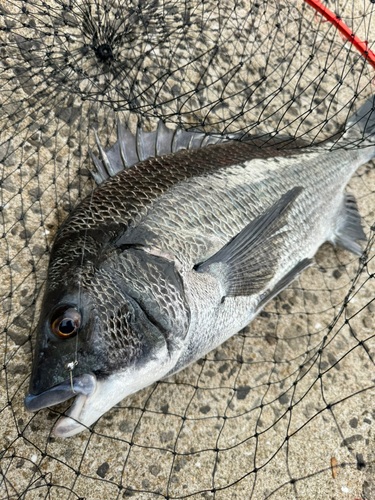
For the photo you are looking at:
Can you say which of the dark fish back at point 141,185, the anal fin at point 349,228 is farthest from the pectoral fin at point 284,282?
the dark fish back at point 141,185

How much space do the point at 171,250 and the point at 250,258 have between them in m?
0.44

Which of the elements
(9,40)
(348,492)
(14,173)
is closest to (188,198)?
(14,173)

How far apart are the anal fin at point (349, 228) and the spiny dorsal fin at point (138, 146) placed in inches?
41.9

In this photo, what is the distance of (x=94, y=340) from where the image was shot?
4.40 feet

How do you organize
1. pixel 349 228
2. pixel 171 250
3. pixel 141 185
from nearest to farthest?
1. pixel 171 250
2. pixel 141 185
3. pixel 349 228

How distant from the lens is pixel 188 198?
1855 millimetres

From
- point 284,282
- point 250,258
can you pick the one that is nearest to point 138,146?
point 250,258

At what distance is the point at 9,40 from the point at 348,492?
10.6ft

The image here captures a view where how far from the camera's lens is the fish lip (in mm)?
1259

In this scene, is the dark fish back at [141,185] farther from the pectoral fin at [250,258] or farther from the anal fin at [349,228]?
the anal fin at [349,228]

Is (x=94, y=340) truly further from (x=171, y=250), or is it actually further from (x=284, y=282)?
(x=284, y=282)

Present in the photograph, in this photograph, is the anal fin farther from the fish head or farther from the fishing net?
the fish head

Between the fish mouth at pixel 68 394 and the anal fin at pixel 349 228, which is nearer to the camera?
the fish mouth at pixel 68 394

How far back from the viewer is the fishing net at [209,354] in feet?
5.56
